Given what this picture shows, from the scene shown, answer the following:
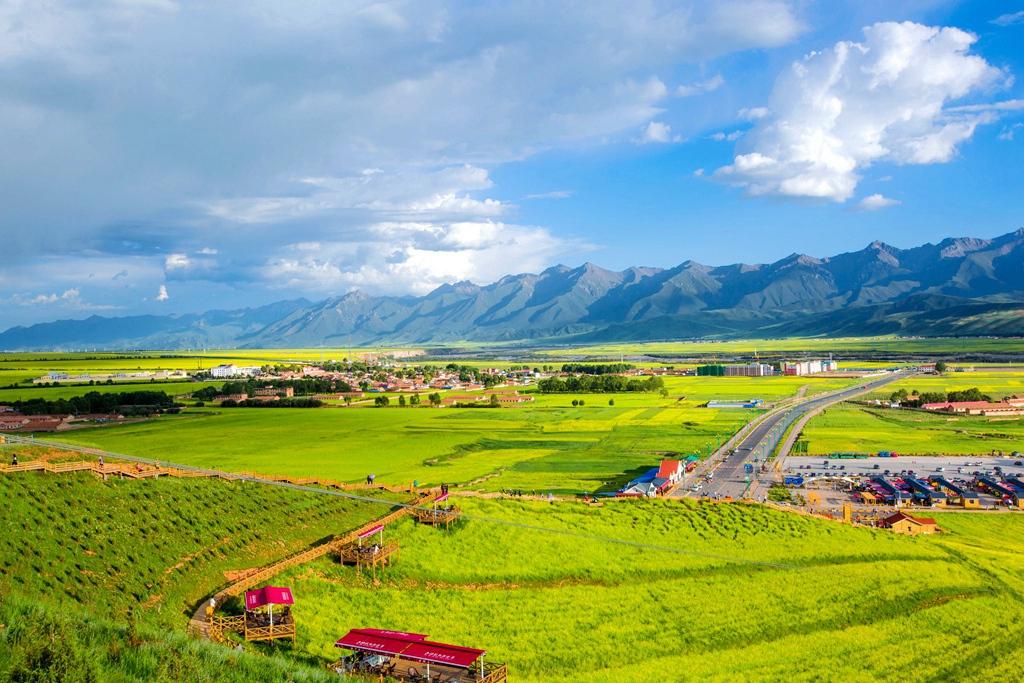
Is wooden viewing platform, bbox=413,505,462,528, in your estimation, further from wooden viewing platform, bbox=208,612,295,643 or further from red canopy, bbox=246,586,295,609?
wooden viewing platform, bbox=208,612,295,643

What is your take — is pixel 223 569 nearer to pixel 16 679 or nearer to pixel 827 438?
pixel 16 679

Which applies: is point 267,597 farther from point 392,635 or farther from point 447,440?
point 447,440

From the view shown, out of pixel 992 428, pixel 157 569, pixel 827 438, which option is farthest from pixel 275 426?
pixel 992 428

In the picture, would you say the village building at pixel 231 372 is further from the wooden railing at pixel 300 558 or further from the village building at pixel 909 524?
the village building at pixel 909 524

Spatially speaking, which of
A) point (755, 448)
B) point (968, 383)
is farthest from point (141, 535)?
point (968, 383)

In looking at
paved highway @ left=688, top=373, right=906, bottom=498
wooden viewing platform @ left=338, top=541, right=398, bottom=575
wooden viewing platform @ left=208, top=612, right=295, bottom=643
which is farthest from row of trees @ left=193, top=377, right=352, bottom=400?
wooden viewing platform @ left=208, top=612, right=295, bottom=643

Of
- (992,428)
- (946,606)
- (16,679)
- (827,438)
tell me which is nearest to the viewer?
(16,679)
